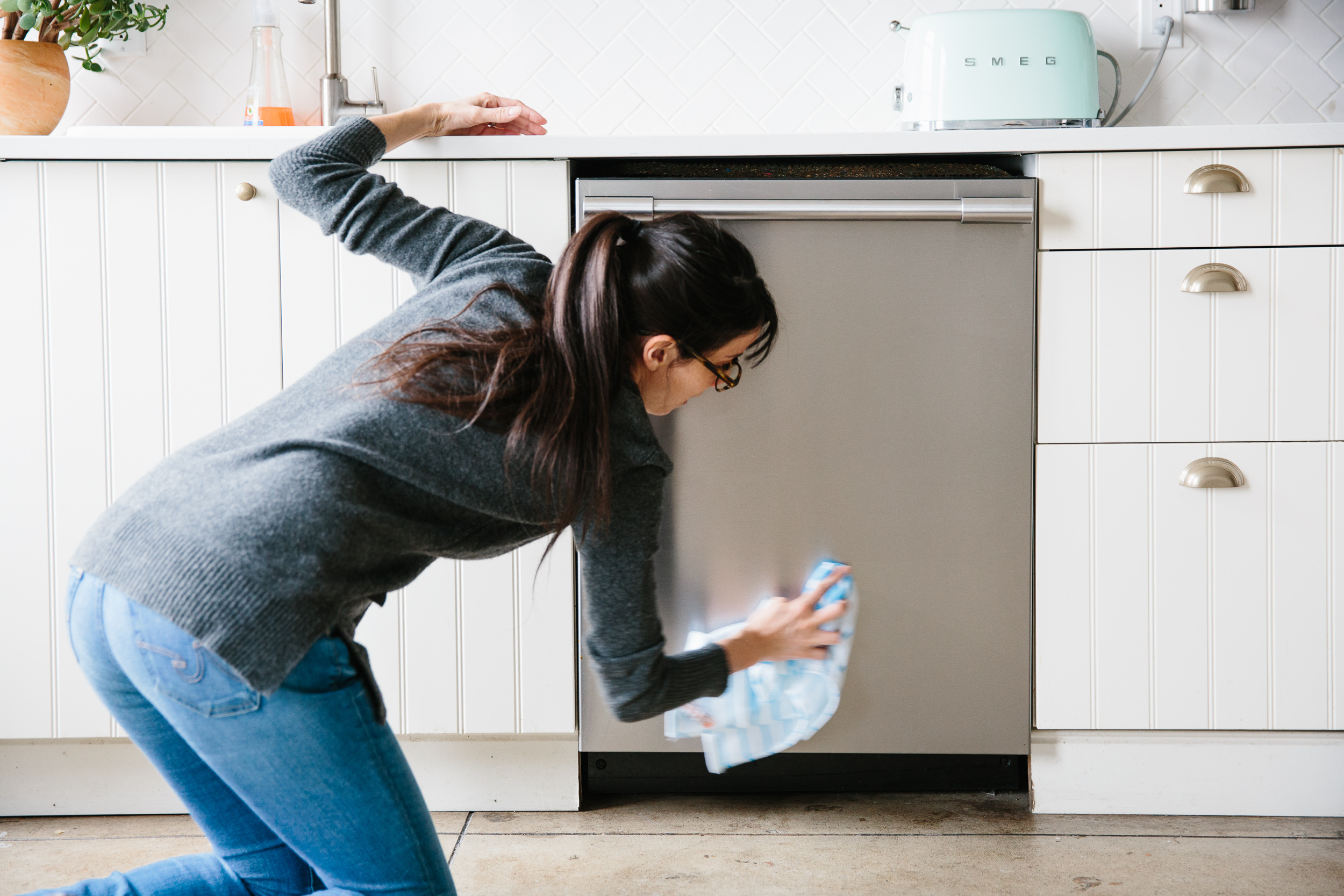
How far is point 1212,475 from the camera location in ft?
4.93

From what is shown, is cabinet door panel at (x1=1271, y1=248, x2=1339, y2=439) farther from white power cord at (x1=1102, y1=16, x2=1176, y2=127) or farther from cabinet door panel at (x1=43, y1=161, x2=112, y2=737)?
cabinet door panel at (x1=43, y1=161, x2=112, y2=737)

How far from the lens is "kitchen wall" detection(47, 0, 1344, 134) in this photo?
77.9 inches

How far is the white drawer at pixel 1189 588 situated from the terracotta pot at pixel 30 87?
1.74 m

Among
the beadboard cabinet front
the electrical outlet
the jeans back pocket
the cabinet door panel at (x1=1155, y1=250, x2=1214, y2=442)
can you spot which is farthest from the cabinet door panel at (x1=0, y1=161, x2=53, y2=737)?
the electrical outlet

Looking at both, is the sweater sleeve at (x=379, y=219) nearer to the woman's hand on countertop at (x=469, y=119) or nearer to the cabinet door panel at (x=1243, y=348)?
the woman's hand on countertop at (x=469, y=119)

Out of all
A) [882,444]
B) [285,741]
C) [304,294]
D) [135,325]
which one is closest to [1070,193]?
[882,444]

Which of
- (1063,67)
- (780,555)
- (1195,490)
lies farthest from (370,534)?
(1063,67)

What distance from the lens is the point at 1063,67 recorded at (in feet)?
5.56

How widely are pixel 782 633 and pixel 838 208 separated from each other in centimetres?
76

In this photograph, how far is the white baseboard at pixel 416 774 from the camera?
5.21 feet

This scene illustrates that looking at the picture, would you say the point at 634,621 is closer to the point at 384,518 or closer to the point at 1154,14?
the point at 384,518

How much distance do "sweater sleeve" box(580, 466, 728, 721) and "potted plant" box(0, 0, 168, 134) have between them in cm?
144

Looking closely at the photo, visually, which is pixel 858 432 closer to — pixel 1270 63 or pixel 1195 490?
pixel 1195 490

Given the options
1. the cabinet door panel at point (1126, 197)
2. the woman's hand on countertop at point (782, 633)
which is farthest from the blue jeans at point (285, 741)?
the cabinet door panel at point (1126, 197)
